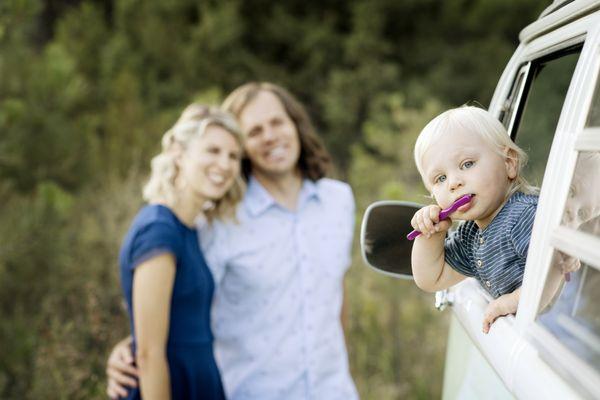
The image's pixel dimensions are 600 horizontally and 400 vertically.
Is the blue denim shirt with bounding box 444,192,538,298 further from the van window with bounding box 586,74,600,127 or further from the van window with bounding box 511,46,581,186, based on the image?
the van window with bounding box 511,46,581,186

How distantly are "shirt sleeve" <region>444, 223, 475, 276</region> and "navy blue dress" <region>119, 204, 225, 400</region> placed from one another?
6.37 ft

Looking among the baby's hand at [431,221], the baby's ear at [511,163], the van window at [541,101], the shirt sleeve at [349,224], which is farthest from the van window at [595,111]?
the shirt sleeve at [349,224]

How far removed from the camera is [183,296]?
323 cm

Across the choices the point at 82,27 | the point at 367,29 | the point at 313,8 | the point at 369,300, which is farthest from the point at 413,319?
the point at 313,8

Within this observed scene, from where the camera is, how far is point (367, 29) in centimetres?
1538

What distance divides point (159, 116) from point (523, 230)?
429 inches

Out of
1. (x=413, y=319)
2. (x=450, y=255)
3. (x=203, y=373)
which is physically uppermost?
(x=450, y=255)

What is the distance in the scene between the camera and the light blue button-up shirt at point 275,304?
11.1 ft

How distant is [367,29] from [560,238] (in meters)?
14.7

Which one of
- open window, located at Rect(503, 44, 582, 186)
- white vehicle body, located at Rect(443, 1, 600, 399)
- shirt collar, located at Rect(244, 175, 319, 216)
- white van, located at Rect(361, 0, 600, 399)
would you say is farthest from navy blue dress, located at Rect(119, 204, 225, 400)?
white vehicle body, located at Rect(443, 1, 600, 399)

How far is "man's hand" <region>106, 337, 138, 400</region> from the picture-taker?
329 centimetres

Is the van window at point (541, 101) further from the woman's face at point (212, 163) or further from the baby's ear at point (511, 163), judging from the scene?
the woman's face at point (212, 163)

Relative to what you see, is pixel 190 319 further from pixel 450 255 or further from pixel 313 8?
pixel 313 8

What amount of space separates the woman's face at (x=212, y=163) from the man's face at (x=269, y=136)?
15 cm
